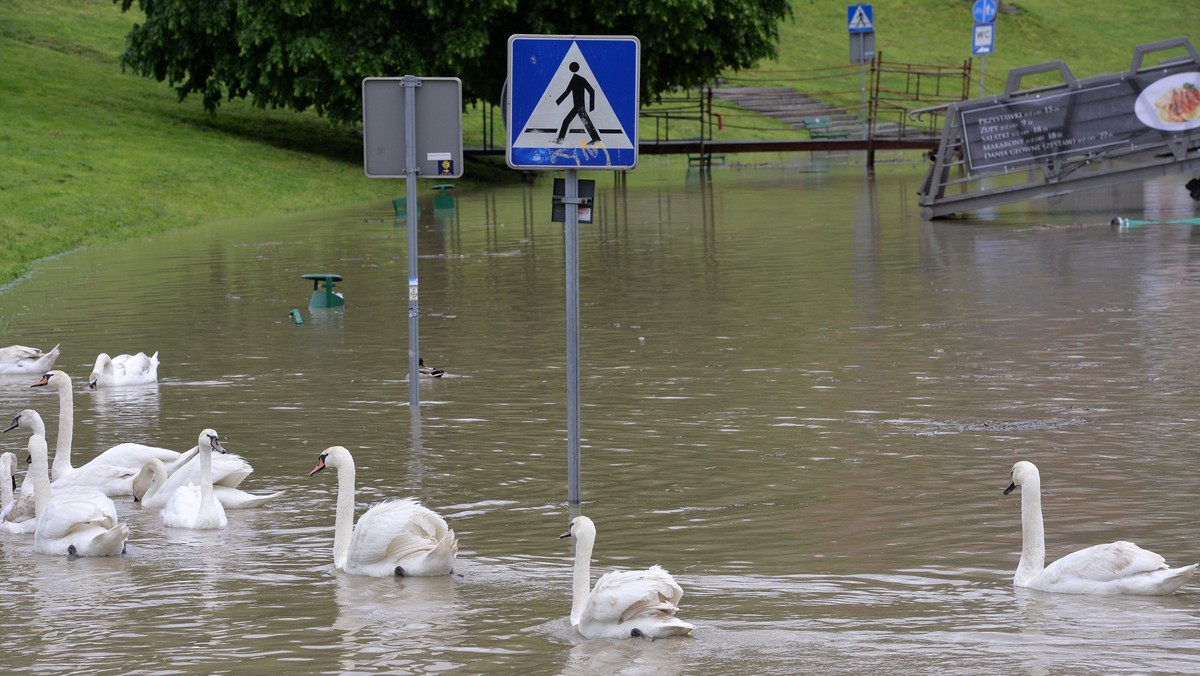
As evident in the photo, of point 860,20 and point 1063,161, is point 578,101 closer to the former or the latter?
point 1063,161

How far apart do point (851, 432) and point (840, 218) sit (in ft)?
65.0

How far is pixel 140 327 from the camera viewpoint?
56.6ft

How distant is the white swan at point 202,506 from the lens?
8.93m

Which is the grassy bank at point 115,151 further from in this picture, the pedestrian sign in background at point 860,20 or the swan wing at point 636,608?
the swan wing at point 636,608

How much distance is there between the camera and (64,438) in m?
10.1

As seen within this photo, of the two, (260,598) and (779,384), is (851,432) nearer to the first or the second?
(779,384)

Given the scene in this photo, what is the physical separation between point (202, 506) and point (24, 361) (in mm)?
5783

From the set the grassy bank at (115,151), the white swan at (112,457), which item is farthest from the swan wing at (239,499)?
the grassy bank at (115,151)

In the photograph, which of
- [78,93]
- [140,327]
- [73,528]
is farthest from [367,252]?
[78,93]

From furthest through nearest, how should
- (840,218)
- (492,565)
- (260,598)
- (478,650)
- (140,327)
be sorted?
(840,218) → (140,327) → (492,565) → (260,598) → (478,650)

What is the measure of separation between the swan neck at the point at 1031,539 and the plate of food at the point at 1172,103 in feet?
75.6

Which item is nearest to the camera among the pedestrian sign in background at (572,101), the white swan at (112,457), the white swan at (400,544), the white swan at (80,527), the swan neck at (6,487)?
the white swan at (400,544)

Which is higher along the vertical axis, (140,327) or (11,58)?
(11,58)

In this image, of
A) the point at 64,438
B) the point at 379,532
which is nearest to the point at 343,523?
the point at 379,532
